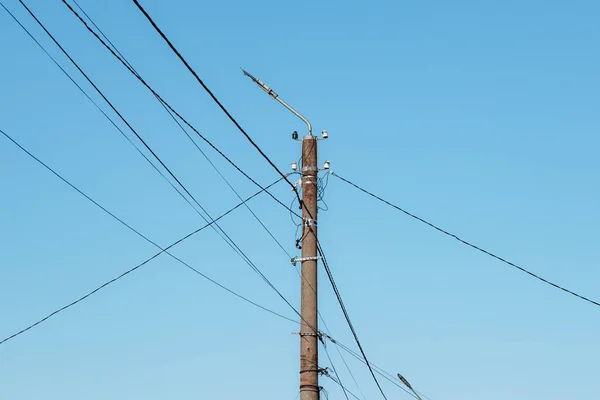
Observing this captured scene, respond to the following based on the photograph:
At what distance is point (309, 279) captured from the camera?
44.2 ft

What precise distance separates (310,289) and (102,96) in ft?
15.2

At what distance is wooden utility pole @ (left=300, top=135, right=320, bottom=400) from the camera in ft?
42.1

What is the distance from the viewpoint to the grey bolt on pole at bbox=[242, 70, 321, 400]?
12.8 metres

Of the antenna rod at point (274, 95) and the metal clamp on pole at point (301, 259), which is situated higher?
the antenna rod at point (274, 95)

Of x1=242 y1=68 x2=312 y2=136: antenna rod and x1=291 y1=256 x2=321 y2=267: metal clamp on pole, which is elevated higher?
x1=242 y1=68 x2=312 y2=136: antenna rod

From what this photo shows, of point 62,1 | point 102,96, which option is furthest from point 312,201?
point 62,1

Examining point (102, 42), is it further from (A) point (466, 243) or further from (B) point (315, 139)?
(A) point (466, 243)

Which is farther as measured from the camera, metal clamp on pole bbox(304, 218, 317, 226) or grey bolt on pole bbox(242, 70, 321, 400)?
metal clamp on pole bbox(304, 218, 317, 226)

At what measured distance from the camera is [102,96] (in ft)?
37.4

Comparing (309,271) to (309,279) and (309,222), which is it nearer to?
(309,279)

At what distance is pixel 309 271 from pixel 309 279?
14cm

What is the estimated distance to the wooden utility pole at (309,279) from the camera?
12.8 metres

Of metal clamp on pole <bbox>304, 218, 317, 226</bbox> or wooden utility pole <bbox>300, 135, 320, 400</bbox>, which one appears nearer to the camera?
wooden utility pole <bbox>300, 135, 320, 400</bbox>

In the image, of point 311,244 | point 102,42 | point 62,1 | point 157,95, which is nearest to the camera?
point 62,1
